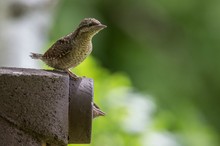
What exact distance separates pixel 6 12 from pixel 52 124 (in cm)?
377

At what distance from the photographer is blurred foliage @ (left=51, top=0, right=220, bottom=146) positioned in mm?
6551

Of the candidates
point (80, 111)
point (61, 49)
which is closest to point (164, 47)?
point (61, 49)

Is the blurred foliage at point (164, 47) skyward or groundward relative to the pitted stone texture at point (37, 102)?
skyward

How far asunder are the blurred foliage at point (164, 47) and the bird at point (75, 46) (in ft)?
12.2

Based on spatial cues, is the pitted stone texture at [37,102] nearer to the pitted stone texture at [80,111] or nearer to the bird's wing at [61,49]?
the pitted stone texture at [80,111]

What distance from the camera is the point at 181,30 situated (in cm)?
730

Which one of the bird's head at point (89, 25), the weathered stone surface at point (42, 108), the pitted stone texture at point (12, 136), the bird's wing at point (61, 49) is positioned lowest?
the pitted stone texture at point (12, 136)

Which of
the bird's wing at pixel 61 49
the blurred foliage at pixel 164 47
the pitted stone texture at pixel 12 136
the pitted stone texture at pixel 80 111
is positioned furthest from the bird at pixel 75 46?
the blurred foliage at pixel 164 47

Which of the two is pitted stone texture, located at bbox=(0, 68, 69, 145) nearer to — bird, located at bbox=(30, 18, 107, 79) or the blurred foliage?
bird, located at bbox=(30, 18, 107, 79)

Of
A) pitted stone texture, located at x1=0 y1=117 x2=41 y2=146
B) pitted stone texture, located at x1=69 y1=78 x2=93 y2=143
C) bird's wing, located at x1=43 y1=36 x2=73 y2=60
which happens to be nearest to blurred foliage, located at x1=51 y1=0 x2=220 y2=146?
bird's wing, located at x1=43 y1=36 x2=73 y2=60

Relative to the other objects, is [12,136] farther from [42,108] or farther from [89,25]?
[89,25]

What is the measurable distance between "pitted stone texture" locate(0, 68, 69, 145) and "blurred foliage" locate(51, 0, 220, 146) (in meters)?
4.08

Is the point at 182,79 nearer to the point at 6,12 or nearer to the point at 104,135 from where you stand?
the point at 6,12

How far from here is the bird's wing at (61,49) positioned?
2.17 meters
